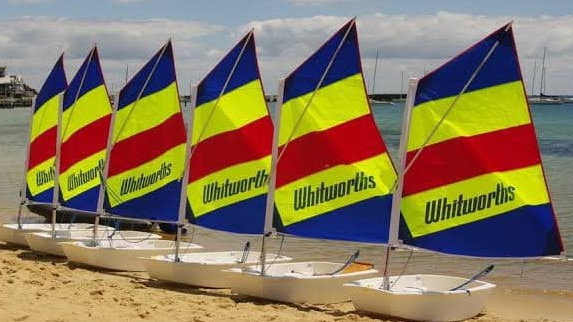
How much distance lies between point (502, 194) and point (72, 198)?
384 inches

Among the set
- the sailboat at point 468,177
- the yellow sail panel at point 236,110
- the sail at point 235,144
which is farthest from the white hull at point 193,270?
the sailboat at point 468,177

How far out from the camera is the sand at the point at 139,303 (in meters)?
12.3

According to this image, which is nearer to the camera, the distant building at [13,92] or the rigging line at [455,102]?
the rigging line at [455,102]

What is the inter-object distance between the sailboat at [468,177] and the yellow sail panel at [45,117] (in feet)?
30.6

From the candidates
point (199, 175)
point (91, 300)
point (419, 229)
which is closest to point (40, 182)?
point (199, 175)

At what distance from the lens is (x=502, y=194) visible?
12742 millimetres

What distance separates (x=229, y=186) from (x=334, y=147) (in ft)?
7.79

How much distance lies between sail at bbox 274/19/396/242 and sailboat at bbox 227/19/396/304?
0.6 inches

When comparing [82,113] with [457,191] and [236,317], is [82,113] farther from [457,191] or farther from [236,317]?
[457,191]

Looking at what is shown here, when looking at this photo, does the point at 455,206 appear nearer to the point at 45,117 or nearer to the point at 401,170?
the point at 401,170

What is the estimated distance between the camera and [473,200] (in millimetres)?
12875

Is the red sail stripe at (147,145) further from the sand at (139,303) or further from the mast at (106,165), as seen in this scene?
the sand at (139,303)

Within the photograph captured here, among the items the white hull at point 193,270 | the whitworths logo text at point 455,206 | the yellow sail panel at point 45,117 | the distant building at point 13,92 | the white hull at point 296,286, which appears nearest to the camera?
the whitworths logo text at point 455,206

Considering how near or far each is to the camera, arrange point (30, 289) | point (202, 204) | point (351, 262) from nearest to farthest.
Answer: point (30, 289)
point (351, 262)
point (202, 204)
